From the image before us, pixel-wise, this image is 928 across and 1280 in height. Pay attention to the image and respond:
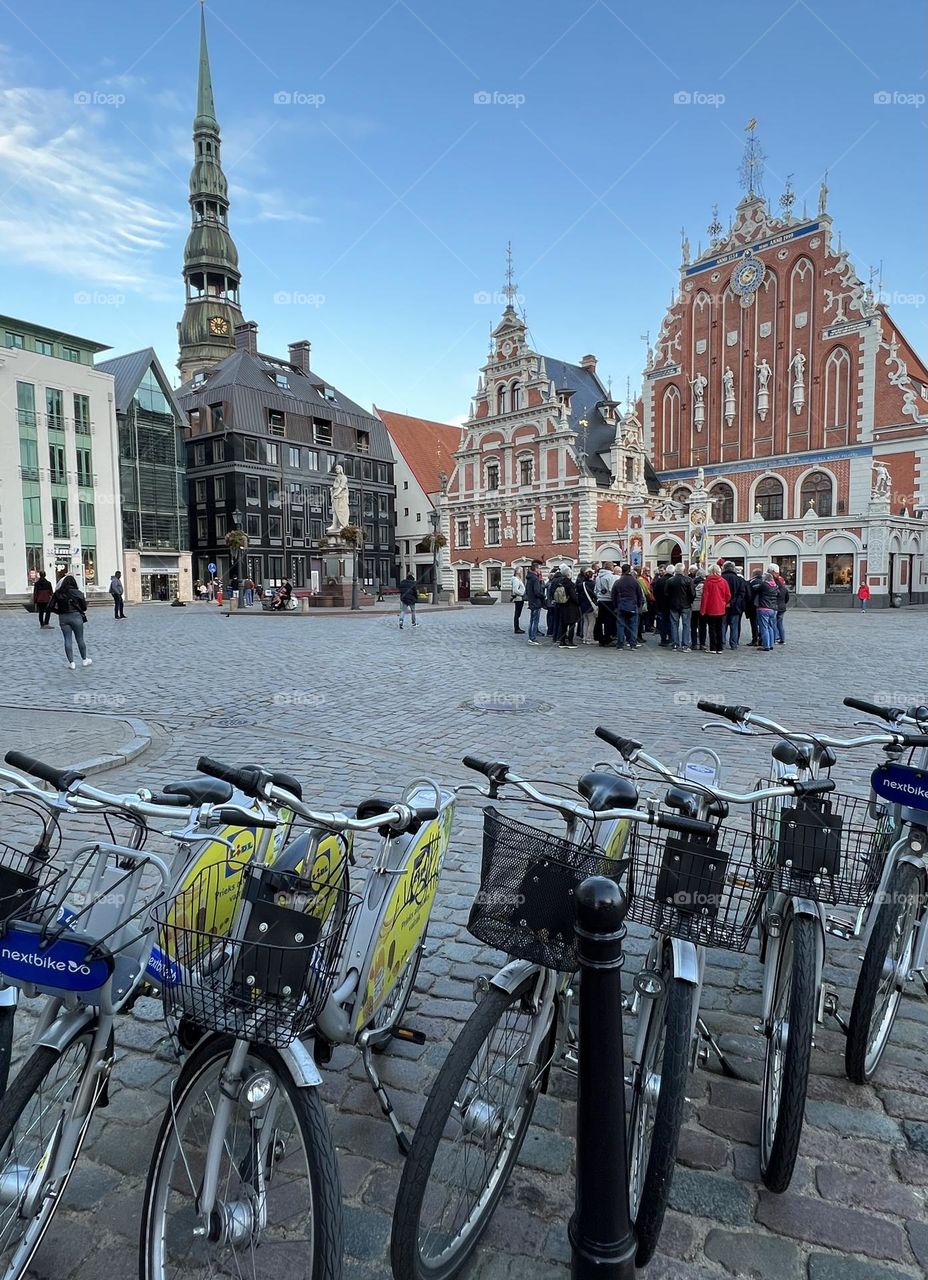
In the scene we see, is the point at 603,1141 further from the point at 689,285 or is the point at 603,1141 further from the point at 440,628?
the point at 689,285

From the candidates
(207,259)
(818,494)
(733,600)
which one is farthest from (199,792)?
(207,259)

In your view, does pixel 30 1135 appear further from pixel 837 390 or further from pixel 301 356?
pixel 301 356

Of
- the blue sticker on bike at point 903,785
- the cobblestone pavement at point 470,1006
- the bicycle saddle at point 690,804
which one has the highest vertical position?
the bicycle saddle at point 690,804

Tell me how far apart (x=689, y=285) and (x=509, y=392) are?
1447 centimetres

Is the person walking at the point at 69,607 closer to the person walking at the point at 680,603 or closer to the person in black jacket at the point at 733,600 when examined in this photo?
the person walking at the point at 680,603

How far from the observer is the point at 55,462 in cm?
4991

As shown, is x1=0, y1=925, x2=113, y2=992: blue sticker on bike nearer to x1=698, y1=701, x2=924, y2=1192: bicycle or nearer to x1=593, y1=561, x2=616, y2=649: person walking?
x1=698, y1=701, x2=924, y2=1192: bicycle

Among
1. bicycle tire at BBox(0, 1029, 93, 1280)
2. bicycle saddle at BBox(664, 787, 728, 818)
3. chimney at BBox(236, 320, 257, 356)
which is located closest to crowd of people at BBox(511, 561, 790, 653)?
bicycle saddle at BBox(664, 787, 728, 818)

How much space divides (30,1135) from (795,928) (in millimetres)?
2223

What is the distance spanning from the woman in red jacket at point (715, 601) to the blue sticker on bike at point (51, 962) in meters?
16.0

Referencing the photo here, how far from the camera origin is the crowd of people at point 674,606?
17188mm

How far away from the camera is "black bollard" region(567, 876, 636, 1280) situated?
5.71ft

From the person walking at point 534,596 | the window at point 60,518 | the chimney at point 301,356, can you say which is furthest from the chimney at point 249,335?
the person walking at point 534,596

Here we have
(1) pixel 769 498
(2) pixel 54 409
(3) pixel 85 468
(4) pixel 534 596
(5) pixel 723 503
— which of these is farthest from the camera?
(3) pixel 85 468
